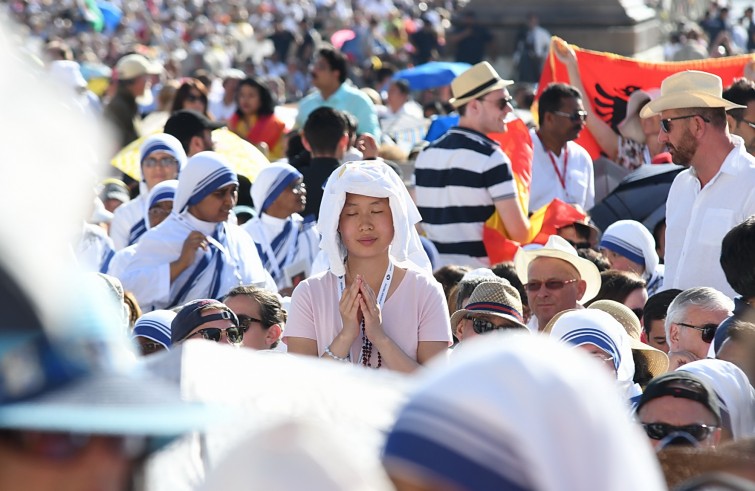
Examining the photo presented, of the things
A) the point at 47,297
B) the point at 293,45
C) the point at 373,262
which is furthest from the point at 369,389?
the point at 293,45

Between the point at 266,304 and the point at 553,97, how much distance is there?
339 centimetres

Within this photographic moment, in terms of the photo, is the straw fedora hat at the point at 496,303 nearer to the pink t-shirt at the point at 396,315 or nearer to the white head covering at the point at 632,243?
the pink t-shirt at the point at 396,315

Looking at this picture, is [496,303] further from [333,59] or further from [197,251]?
[333,59]

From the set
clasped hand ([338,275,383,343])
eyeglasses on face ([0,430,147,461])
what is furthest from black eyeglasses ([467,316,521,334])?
eyeglasses on face ([0,430,147,461])

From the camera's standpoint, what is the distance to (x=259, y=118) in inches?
428

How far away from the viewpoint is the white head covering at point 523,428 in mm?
1198

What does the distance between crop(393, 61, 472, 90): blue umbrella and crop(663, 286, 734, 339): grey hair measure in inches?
430

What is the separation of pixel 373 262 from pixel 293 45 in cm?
2040

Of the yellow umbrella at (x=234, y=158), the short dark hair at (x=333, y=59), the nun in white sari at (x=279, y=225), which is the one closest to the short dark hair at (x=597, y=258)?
the nun in white sari at (x=279, y=225)

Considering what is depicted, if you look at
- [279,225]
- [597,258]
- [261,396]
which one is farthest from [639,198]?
[261,396]

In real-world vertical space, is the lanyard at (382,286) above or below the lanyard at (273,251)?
above

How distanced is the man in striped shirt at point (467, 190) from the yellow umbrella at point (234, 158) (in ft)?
4.86

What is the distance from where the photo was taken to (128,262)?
6156 millimetres

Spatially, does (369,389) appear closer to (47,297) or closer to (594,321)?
(47,297)
